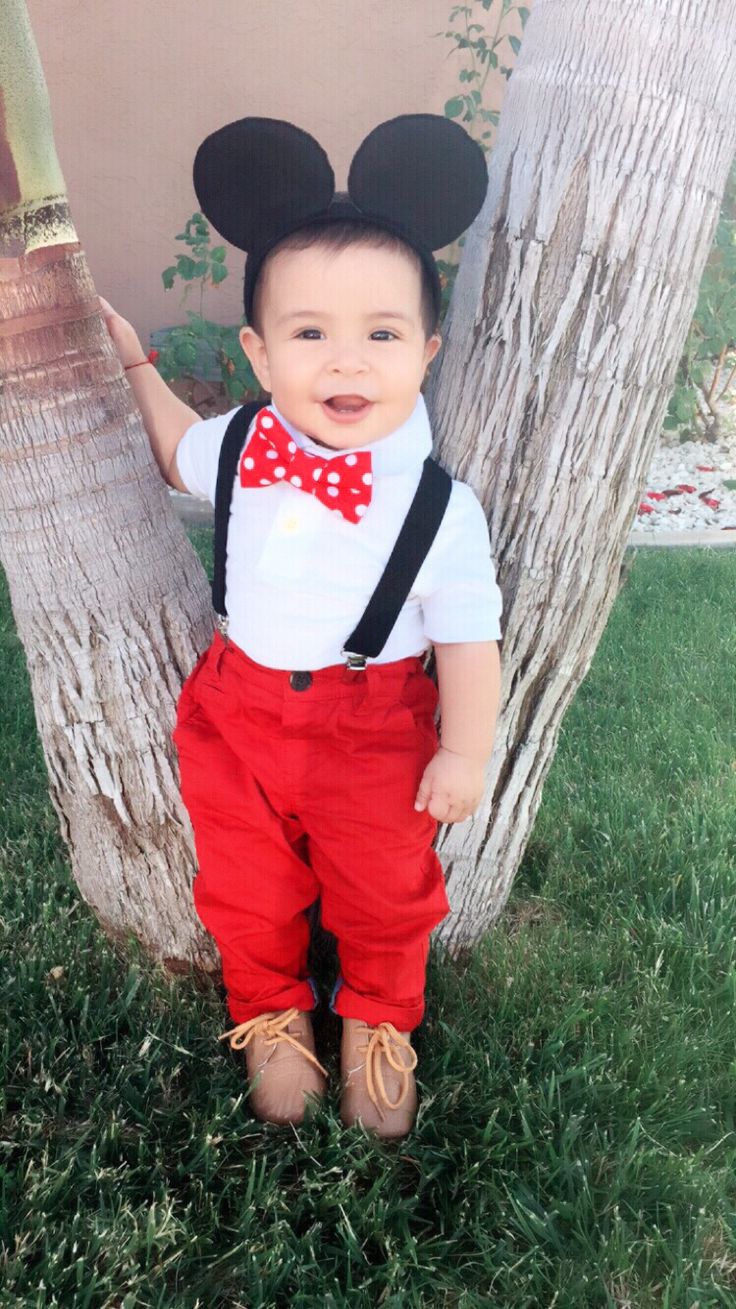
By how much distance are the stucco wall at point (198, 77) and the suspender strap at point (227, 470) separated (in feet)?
12.3

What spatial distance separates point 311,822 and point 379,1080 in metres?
0.50

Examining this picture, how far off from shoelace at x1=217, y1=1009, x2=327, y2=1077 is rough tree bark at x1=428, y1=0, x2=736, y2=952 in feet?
2.35

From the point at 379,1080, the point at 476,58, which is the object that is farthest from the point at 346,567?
the point at 476,58

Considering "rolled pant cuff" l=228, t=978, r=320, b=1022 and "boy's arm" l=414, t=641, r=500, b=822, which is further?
"rolled pant cuff" l=228, t=978, r=320, b=1022

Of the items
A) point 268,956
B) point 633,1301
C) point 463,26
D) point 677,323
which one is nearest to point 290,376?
point 677,323

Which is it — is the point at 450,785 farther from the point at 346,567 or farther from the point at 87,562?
the point at 87,562

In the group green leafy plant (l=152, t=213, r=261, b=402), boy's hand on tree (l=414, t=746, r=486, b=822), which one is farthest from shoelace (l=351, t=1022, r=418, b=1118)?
green leafy plant (l=152, t=213, r=261, b=402)

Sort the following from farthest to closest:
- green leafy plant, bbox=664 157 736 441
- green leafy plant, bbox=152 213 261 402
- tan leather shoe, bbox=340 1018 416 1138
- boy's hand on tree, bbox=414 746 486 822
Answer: green leafy plant, bbox=664 157 736 441 → green leafy plant, bbox=152 213 261 402 → tan leather shoe, bbox=340 1018 416 1138 → boy's hand on tree, bbox=414 746 486 822

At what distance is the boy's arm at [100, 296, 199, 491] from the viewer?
204cm

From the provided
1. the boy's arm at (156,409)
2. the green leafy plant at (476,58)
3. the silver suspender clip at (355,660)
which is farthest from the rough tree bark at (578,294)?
the green leafy plant at (476,58)

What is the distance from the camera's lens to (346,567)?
1844mm

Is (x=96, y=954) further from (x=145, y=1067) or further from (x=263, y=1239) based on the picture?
(x=263, y=1239)

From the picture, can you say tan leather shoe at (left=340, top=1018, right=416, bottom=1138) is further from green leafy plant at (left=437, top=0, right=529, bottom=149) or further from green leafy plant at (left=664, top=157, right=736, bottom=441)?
green leafy plant at (left=437, top=0, right=529, bottom=149)

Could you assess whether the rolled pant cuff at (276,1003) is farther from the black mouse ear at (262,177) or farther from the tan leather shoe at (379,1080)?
the black mouse ear at (262,177)
